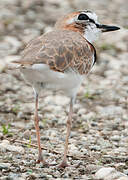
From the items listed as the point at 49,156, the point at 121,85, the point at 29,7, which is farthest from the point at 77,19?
the point at 29,7

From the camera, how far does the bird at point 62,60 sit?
4.28 metres

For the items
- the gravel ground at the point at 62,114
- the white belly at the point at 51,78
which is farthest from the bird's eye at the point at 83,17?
the gravel ground at the point at 62,114

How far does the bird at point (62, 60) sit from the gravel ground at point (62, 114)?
1.01ft

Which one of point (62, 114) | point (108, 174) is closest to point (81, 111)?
point (62, 114)

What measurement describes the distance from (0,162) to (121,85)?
372cm

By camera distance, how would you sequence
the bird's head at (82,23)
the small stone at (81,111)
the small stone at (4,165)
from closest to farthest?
1. the small stone at (4,165)
2. the bird's head at (82,23)
3. the small stone at (81,111)

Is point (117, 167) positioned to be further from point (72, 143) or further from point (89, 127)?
point (89, 127)

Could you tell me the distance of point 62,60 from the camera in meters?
4.50

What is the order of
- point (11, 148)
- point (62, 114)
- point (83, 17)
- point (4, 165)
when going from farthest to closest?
point (62, 114)
point (83, 17)
point (11, 148)
point (4, 165)

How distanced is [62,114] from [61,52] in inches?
86.8

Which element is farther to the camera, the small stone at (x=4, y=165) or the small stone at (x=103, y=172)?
the small stone at (x=4, y=165)

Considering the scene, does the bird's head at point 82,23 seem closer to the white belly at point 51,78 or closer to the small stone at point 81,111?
the white belly at point 51,78

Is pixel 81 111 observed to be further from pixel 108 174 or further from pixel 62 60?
pixel 108 174

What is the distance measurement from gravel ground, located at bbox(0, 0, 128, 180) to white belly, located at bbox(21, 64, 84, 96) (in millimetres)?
833
